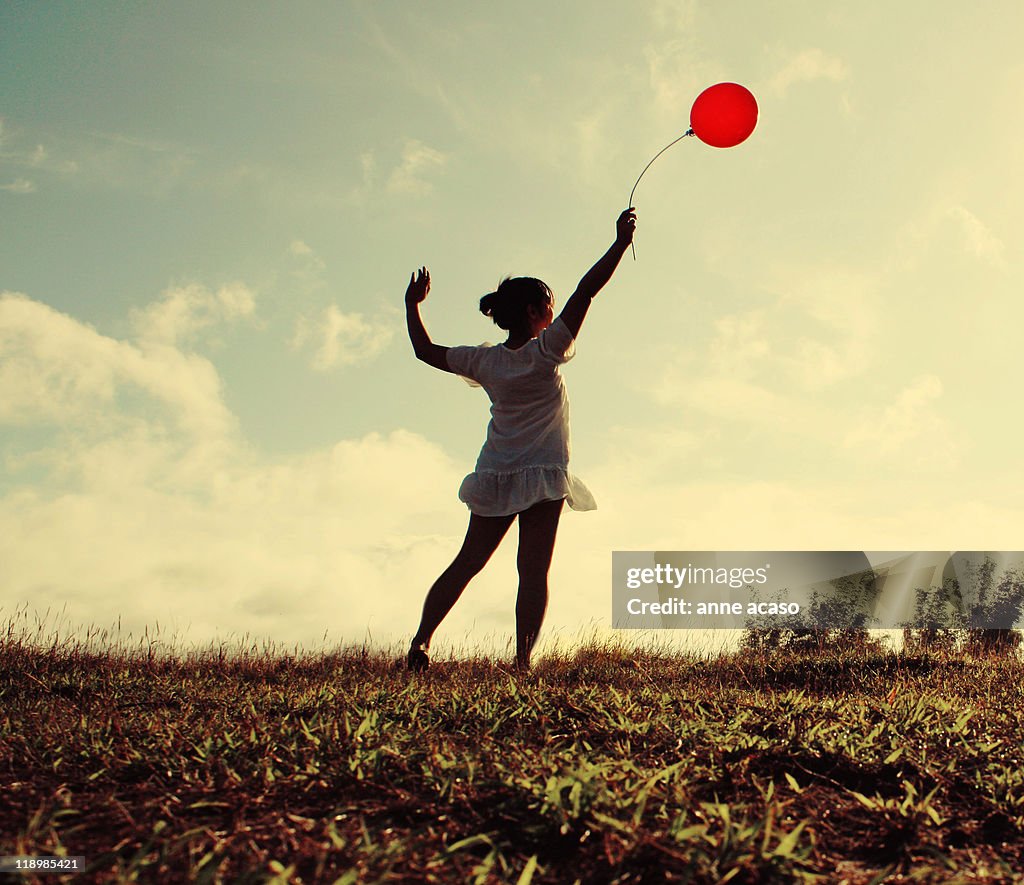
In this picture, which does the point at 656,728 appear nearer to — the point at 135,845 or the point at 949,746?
the point at 949,746

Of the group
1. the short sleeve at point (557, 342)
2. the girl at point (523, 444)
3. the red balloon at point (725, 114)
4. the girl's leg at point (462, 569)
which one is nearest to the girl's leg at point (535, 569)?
the girl at point (523, 444)

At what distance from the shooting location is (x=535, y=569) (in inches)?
211

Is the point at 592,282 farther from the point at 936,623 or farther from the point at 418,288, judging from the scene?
the point at 936,623

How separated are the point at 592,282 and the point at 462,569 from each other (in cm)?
190

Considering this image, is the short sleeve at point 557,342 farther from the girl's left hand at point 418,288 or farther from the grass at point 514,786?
the grass at point 514,786

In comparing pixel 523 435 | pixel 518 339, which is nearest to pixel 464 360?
pixel 518 339

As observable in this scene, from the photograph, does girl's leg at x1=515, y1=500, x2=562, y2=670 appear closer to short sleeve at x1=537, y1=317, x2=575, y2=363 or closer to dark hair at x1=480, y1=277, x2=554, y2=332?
short sleeve at x1=537, y1=317, x2=575, y2=363

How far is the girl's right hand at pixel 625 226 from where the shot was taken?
518 cm

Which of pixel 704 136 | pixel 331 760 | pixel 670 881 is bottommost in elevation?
pixel 670 881

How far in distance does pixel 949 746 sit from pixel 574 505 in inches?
105

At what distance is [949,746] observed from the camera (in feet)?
10.8

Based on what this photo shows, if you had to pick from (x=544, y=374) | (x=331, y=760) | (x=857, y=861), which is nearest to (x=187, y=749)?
(x=331, y=760)

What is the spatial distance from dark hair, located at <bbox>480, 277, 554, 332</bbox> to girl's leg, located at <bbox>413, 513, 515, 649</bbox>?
4.07ft

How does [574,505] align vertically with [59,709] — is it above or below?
above
